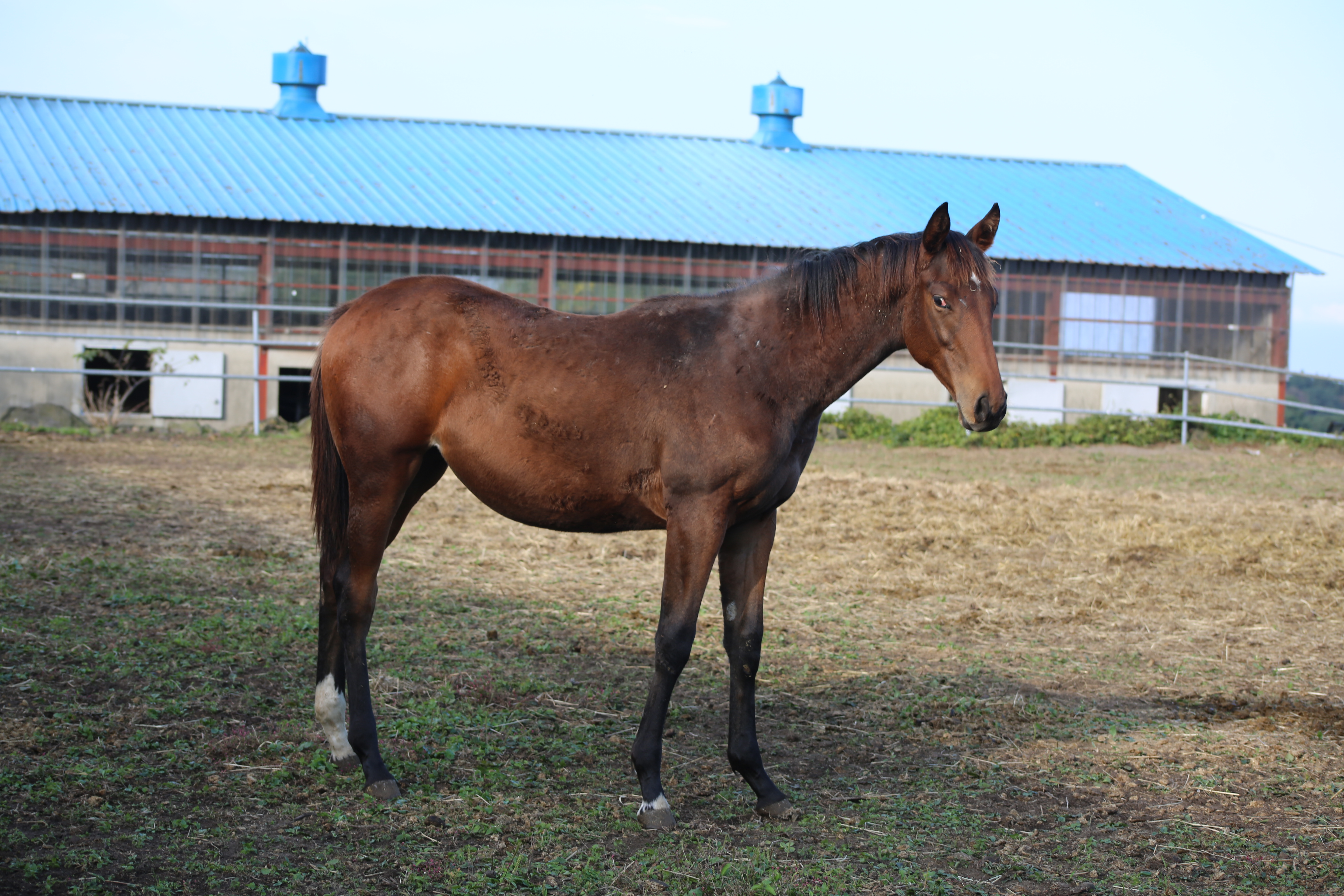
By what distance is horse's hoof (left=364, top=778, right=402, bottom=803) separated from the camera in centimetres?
376

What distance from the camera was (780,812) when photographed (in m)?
3.76

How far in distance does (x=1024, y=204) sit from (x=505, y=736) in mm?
23205

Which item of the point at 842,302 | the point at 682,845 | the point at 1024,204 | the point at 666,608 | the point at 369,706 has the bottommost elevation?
the point at 682,845

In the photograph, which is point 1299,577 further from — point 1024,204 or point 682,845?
point 1024,204

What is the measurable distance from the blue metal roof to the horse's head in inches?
679

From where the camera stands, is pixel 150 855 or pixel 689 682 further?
pixel 689 682

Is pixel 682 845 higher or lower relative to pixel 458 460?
lower

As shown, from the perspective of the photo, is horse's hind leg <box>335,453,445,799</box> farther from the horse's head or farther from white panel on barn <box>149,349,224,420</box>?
white panel on barn <box>149,349,224,420</box>

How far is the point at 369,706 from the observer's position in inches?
156

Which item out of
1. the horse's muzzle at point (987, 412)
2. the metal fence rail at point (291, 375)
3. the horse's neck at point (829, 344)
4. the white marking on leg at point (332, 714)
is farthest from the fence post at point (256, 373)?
the horse's muzzle at point (987, 412)

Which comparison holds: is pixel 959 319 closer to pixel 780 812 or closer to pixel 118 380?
pixel 780 812

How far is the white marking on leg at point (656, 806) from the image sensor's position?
→ 11.9 feet

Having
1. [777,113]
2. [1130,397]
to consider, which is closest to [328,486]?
[1130,397]

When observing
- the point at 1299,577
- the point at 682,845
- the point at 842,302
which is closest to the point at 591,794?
the point at 682,845
